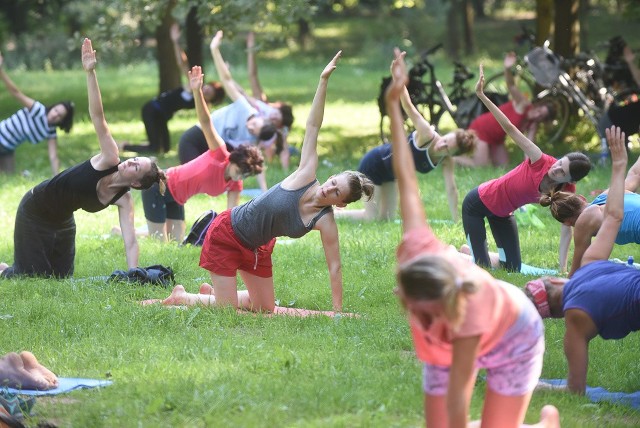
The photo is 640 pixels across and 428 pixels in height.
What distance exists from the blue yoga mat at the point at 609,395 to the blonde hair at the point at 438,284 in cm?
214

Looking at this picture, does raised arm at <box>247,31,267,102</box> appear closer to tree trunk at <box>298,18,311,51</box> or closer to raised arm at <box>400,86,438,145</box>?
raised arm at <box>400,86,438,145</box>

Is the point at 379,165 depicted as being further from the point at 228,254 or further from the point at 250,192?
the point at 228,254

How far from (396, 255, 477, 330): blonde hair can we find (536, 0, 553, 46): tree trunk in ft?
43.5

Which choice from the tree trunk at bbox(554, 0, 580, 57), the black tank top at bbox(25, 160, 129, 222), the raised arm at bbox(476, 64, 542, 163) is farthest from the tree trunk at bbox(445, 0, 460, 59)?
the black tank top at bbox(25, 160, 129, 222)

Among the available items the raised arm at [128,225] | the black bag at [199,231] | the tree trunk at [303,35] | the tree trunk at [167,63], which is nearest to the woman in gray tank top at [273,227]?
the raised arm at [128,225]

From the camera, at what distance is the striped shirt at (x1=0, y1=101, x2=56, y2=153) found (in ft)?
43.5

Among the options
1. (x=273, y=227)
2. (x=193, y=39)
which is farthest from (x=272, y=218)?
(x=193, y=39)

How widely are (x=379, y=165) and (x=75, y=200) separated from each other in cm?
395

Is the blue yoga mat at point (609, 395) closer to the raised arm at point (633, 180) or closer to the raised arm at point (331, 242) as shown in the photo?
the raised arm at point (331, 242)

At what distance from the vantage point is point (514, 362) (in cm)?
436

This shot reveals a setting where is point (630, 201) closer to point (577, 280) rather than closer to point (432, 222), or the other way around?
point (577, 280)

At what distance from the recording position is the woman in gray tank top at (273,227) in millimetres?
7012

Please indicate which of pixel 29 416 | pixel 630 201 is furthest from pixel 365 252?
pixel 29 416

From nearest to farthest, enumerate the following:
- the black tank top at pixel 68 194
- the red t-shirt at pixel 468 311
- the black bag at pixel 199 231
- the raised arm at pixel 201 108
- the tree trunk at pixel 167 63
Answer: the red t-shirt at pixel 468 311 < the black tank top at pixel 68 194 < the raised arm at pixel 201 108 < the black bag at pixel 199 231 < the tree trunk at pixel 167 63
